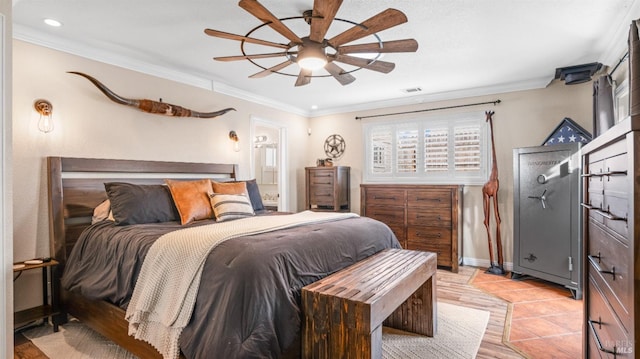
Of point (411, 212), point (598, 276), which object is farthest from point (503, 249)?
point (598, 276)

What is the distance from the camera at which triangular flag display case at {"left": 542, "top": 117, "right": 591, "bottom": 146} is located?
12.5 feet

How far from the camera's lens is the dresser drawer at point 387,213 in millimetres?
4668

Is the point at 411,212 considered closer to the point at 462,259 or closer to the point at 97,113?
the point at 462,259

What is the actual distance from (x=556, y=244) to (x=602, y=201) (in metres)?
2.76

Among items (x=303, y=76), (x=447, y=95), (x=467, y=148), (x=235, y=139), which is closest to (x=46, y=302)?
(x=235, y=139)

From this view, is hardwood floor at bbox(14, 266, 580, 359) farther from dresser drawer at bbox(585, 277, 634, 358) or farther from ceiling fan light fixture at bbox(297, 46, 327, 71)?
ceiling fan light fixture at bbox(297, 46, 327, 71)

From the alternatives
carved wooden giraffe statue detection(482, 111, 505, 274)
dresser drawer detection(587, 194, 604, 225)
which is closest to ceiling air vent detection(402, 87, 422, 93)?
carved wooden giraffe statue detection(482, 111, 505, 274)

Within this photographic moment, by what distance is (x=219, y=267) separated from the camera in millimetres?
1768

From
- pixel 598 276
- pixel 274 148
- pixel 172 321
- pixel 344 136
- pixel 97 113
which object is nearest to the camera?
pixel 598 276

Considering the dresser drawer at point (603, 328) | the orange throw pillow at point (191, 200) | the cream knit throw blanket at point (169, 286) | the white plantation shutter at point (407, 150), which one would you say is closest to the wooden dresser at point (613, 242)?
the dresser drawer at point (603, 328)

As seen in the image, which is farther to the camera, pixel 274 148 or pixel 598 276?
pixel 274 148

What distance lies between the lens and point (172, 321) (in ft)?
5.82

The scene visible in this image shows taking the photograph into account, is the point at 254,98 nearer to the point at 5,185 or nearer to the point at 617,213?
the point at 5,185

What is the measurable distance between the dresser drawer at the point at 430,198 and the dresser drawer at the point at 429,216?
0.18ft
